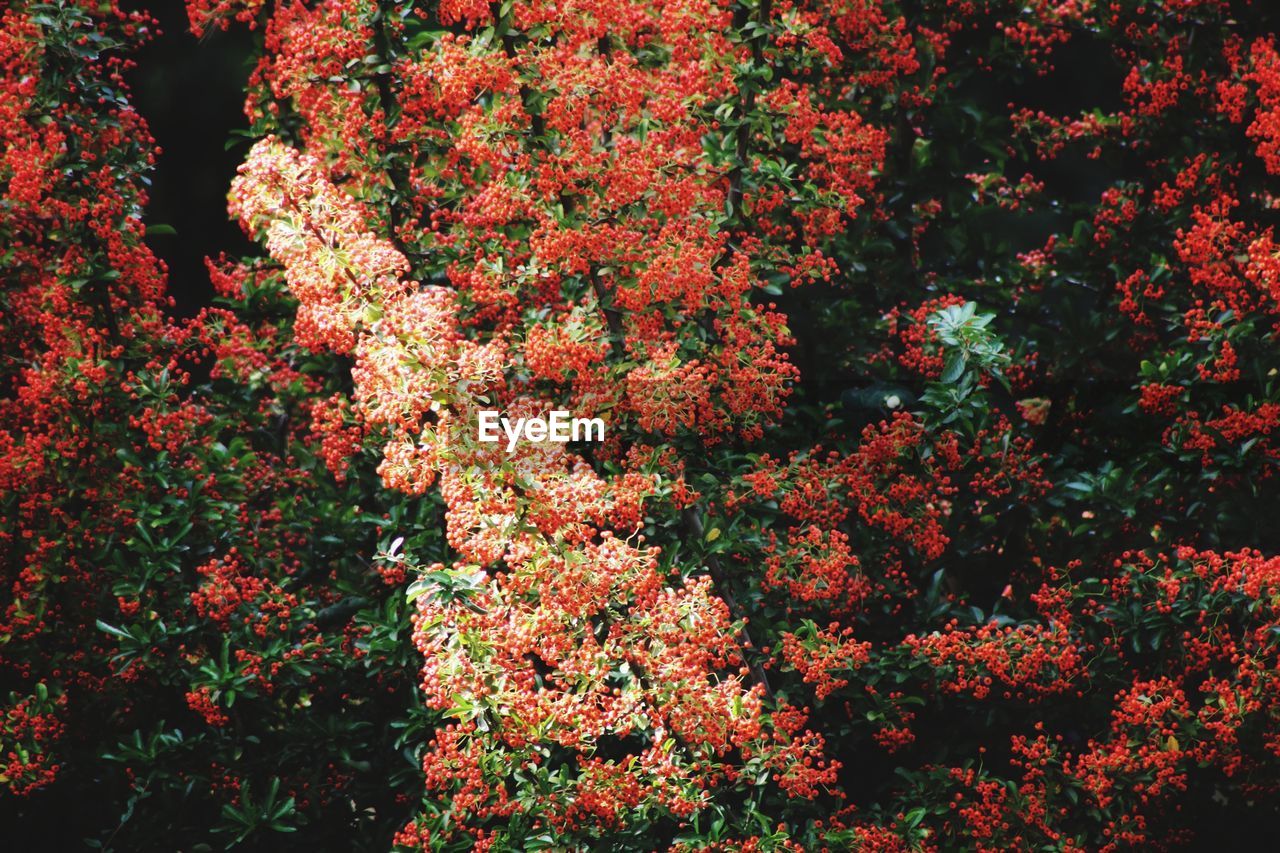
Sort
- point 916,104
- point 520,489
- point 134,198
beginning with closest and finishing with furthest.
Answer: point 520,489
point 134,198
point 916,104

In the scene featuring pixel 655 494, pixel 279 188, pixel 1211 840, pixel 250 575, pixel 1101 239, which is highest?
pixel 279 188

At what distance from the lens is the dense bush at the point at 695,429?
4383mm

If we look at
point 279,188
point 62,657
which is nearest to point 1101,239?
point 279,188

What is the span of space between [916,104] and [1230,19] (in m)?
1.16

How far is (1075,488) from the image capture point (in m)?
5.21

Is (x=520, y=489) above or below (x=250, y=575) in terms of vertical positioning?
above

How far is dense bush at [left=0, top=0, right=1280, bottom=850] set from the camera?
4.38 meters

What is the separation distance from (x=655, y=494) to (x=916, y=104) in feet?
7.42

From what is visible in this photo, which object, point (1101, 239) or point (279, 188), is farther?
point (1101, 239)

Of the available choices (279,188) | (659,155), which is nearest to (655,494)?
(659,155)

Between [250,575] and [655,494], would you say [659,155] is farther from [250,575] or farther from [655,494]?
[250,575]

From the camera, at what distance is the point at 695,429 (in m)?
4.81

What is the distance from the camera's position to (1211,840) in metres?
5.46

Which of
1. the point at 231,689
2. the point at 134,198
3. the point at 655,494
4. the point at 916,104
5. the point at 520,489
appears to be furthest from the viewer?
the point at 916,104
